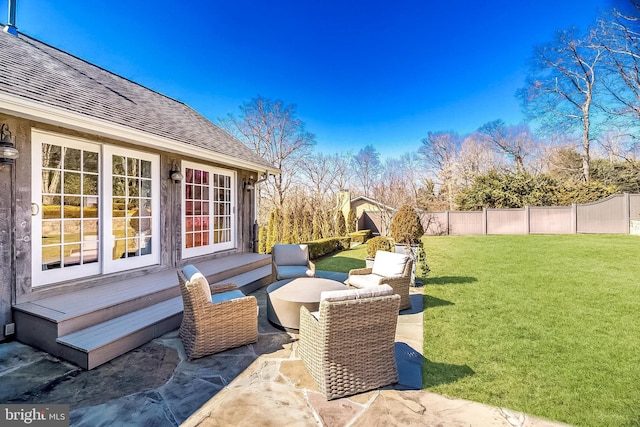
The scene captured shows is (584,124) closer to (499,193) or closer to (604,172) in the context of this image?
(604,172)

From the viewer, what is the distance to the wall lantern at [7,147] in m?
3.60

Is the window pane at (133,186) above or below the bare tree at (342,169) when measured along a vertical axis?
below

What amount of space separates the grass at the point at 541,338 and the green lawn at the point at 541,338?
11 millimetres

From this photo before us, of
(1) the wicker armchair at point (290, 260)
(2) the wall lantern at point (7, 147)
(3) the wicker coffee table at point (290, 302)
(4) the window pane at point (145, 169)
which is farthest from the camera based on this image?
(1) the wicker armchair at point (290, 260)

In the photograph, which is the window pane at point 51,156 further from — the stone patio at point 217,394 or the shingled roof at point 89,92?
the stone patio at point 217,394

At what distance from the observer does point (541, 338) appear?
156 inches

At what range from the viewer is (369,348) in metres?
2.77

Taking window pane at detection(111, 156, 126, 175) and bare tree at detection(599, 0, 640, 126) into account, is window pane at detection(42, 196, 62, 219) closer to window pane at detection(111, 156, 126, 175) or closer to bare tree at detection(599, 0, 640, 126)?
window pane at detection(111, 156, 126, 175)

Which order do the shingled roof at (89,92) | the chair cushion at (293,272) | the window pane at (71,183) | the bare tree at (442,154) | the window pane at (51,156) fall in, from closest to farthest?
the shingled roof at (89,92) < the window pane at (51,156) < the window pane at (71,183) < the chair cushion at (293,272) < the bare tree at (442,154)

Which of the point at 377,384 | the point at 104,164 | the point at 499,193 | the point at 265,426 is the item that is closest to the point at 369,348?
the point at 377,384

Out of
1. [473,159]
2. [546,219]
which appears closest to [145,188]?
[546,219]

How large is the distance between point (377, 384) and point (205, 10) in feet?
38.1

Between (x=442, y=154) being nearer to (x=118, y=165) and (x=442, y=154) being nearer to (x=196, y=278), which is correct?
(x=118, y=165)

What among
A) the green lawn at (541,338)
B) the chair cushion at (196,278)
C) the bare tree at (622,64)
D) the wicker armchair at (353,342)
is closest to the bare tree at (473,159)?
the bare tree at (622,64)
